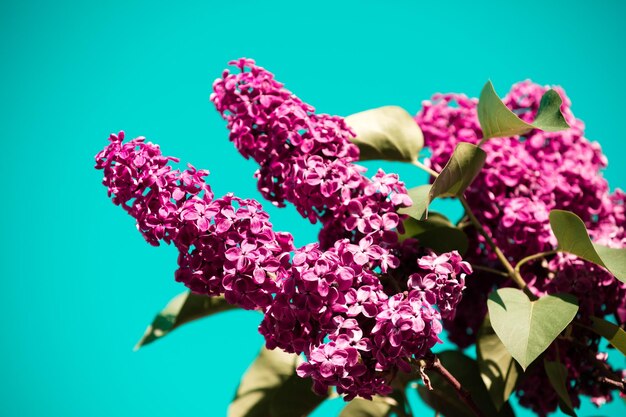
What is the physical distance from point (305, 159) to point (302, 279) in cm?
26

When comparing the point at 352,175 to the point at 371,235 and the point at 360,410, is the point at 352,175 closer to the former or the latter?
the point at 371,235

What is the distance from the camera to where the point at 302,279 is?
1.07m

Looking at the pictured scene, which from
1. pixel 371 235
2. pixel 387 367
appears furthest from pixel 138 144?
pixel 387 367

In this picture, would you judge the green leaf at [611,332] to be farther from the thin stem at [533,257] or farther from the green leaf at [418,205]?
the green leaf at [418,205]

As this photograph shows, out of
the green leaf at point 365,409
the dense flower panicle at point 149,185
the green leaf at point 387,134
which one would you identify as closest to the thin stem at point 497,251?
the green leaf at point 387,134

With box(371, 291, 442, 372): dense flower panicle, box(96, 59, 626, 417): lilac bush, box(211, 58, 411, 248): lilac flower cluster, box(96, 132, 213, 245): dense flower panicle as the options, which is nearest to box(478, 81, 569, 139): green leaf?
box(96, 59, 626, 417): lilac bush

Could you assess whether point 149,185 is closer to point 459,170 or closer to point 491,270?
point 459,170

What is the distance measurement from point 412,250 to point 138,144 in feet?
1.50

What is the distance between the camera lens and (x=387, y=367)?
1.12 meters

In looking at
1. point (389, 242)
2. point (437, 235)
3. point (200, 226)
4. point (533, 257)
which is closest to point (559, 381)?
point (533, 257)

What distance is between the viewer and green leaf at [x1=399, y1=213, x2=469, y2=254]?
1429mm

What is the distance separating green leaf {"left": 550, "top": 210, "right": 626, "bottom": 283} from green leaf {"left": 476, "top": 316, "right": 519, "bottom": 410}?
7.8 inches

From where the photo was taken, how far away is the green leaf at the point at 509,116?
133cm

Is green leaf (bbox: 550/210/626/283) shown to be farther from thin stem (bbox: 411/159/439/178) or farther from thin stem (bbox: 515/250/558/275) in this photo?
thin stem (bbox: 411/159/439/178)
